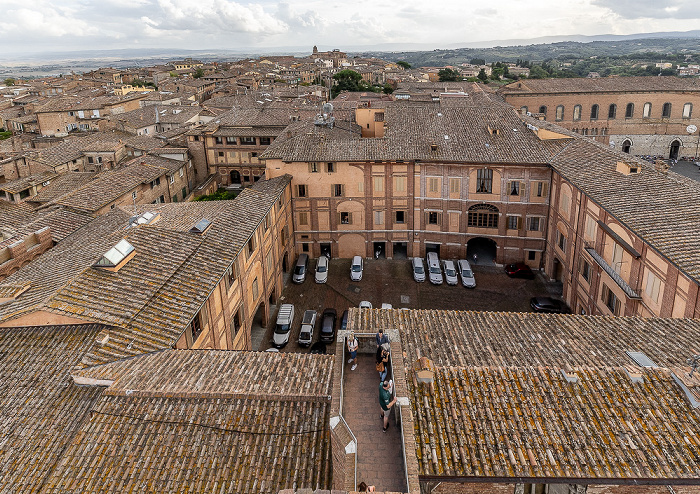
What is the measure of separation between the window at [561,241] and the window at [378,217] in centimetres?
1598

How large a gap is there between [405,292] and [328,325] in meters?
9.10

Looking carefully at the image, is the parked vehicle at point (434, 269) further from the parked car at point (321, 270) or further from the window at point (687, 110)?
the window at point (687, 110)

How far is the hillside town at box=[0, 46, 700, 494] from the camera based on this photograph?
1395cm

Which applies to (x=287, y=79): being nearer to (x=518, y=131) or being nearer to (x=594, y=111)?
(x=594, y=111)

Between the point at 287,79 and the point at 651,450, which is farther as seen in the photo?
the point at 287,79

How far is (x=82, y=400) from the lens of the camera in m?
17.1

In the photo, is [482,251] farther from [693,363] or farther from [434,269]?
[693,363]

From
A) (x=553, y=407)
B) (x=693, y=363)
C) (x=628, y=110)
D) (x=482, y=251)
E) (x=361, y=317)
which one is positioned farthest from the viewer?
(x=628, y=110)

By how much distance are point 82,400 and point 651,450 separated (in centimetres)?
1858

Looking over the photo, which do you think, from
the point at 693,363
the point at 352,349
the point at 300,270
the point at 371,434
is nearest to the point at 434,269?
the point at 300,270

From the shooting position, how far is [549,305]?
37688 millimetres

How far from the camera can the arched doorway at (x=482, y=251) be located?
155 feet

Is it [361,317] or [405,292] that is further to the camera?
[405,292]

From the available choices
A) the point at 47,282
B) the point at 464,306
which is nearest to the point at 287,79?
→ the point at 464,306
